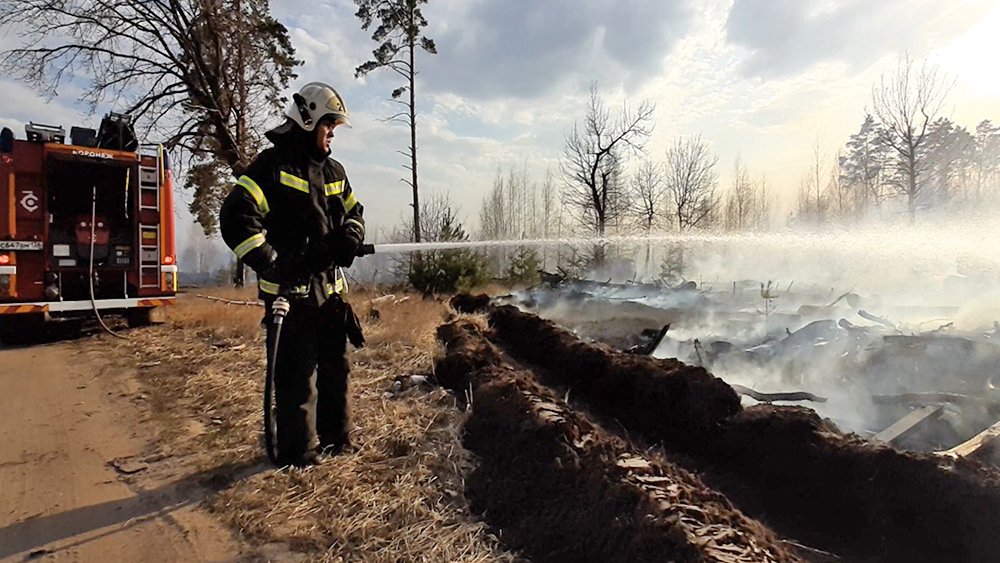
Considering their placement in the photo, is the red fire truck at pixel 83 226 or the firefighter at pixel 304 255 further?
the red fire truck at pixel 83 226

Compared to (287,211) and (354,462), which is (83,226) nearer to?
(287,211)

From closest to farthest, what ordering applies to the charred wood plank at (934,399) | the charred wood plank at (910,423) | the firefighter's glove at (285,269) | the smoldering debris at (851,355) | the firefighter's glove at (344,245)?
1. the firefighter's glove at (285,269)
2. the firefighter's glove at (344,245)
3. the charred wood plank at (910,423)
4. the charred wood plank at (934,399)
5. the smoldering debris at (851,355)

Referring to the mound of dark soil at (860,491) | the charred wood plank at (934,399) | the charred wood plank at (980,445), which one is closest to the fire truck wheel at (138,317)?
the mound of dark soil at (860,491)

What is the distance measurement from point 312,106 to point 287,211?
67 centimetres

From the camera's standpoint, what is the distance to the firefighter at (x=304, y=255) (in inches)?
121

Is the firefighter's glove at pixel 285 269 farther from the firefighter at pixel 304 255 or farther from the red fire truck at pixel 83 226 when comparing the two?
the red fire truck at pixel 83 226

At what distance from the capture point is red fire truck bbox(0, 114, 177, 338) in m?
6.89

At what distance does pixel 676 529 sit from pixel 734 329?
7.42m

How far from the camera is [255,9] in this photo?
18.2 m

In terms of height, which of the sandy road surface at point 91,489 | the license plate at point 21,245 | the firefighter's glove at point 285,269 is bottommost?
the sandy road surface at point 91,489

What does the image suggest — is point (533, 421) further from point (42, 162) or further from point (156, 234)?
point (42, 162)

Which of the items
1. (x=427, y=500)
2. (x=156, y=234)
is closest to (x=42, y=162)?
(x=156, y=234)

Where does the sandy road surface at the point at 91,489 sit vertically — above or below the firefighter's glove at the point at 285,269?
below

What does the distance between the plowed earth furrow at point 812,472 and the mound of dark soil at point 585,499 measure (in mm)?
1071
